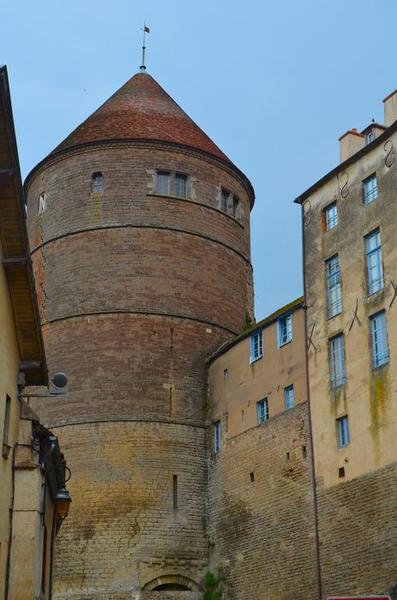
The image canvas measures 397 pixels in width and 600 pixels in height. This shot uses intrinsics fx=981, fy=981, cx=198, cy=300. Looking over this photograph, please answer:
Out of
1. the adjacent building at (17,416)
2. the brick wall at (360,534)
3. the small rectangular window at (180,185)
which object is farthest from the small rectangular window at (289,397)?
the adjacent building at (17,416)

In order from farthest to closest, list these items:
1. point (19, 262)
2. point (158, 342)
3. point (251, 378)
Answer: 1. point (158, 342)
2. point (251, 378)
3. point (19, 262)

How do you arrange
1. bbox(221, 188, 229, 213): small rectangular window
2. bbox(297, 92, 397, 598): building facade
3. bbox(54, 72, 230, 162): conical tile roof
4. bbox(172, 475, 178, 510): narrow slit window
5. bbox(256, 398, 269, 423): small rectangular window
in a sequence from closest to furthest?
bbox(297, 92, 397, 598): building facade, bbox(256, 398, 269, 423): small rectangular window, bbox(172, 475, 178, 510): narrow slit window, bbox(54, 72, 230, 162): conical tile roof, bbox(221, 188, 229, 213): small rectangular window

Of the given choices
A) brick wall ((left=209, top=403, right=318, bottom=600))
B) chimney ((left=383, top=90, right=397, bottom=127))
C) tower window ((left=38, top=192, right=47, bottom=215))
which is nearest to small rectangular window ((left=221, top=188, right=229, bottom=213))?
tower window ((left=38, top=192, right=47, bottom=215))

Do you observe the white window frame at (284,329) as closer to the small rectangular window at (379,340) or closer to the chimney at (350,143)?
the small rectangular window at (379,340)

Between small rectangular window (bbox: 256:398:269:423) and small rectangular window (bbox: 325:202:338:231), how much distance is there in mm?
5287

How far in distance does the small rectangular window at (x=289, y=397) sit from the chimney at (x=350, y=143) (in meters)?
6.51

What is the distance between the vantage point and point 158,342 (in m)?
31.5

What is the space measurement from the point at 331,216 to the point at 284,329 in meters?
3.49

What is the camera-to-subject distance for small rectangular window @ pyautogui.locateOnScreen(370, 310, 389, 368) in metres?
23.2

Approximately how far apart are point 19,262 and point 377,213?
39.9 feet

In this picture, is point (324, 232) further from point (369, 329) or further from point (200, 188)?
point (200, 188)

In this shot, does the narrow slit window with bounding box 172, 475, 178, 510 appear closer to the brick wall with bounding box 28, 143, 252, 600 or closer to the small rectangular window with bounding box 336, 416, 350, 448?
the brick wall with bounding box 28, 143, 252, 600

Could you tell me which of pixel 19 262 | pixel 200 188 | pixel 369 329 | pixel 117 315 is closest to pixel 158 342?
pixel 117 315

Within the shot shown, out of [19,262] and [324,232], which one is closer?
[19,262]
